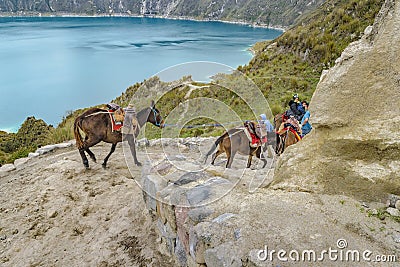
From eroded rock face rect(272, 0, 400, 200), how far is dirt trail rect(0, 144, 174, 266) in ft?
7.72

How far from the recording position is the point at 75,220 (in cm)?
517

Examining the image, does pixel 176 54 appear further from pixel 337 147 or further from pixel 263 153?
pixel 337 147

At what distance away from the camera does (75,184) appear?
253 inches

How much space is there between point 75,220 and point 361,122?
15.3ft

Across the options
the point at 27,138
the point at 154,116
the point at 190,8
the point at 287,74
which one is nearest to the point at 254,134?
the point at 154,116

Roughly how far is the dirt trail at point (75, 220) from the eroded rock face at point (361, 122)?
2.35 meters

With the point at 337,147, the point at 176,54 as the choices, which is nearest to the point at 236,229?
the point at 337,147

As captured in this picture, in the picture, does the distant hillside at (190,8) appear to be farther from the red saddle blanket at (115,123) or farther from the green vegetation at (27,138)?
the red saddle blanket at (115,123)

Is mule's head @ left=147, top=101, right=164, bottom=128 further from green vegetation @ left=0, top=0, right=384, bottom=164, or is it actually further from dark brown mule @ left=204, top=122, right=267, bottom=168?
green vegetation @ left=0, top=0, right=384, bottom=164

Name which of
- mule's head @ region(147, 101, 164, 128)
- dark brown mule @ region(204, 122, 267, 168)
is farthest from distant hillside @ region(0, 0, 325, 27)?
dark brown mule @ region(204, 122, 267, 168)

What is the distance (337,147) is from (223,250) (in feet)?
6.07

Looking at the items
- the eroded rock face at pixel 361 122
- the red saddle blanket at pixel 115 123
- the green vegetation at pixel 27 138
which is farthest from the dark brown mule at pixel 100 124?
the green vegetation at pixel 27 138

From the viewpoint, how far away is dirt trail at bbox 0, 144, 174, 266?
4316mm

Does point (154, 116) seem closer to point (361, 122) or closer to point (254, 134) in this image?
point (254, 134)
